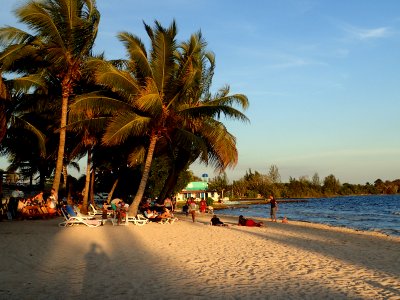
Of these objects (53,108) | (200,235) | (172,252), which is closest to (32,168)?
(53,108)

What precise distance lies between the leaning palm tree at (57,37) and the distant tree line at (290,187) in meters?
71.0

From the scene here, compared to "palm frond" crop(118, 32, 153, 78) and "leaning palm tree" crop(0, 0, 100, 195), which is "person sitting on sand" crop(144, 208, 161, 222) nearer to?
"leaning palm tree" crop(0, 0, 100, 195)

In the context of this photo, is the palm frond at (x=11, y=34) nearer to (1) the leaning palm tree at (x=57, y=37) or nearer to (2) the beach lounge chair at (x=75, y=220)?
(1) the leaning palm tree at (x=57, y=37)

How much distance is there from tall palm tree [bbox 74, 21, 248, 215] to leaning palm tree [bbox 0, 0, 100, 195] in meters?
1.17

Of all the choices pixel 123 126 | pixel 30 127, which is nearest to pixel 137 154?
pixel 123 126

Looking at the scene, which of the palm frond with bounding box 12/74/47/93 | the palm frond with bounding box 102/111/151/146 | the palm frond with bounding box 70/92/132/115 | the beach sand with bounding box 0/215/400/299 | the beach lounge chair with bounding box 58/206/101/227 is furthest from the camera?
the palm frond with bounding box 12/74/47/93

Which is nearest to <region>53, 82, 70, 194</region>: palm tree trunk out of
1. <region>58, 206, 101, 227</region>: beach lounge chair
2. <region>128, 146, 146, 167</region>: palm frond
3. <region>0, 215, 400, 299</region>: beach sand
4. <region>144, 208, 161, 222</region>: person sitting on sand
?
<region>128, 146, 146, 167</region>: palm frond

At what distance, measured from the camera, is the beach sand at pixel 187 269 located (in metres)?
6.05

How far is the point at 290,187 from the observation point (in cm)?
13188

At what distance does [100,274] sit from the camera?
7234 mm

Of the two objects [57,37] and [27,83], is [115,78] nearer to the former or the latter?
[57,37]

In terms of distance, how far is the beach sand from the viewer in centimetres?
605

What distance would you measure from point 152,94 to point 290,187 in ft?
390

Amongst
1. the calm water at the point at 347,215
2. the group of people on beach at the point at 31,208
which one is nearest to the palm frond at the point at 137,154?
the group of people on beach at the point at 31,208
